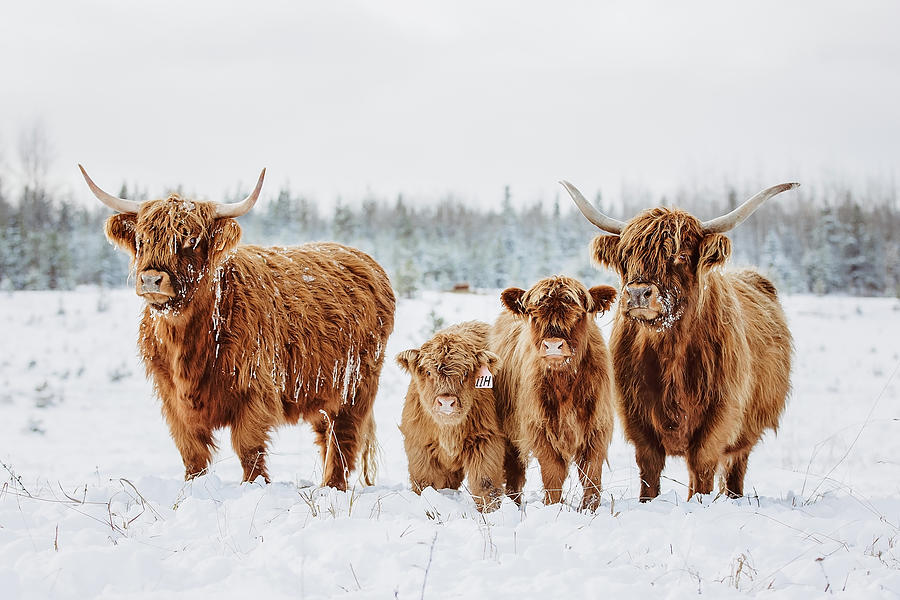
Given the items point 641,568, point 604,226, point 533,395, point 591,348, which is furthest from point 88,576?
point 604,226

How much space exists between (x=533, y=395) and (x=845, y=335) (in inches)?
652

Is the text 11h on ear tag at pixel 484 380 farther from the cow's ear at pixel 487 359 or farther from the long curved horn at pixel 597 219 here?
the long curved horn at pixel 597 219

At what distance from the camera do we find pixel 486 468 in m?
4.35

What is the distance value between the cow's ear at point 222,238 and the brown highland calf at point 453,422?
1.37 meters

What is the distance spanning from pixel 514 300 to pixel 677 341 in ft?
3.47

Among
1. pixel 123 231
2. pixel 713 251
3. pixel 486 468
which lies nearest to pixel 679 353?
pixel 713 251

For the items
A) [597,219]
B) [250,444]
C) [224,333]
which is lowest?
[250,444]

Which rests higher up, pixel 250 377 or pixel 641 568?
pixel 250 377

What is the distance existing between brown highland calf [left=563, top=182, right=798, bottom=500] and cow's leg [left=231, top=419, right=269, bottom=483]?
2.38 m

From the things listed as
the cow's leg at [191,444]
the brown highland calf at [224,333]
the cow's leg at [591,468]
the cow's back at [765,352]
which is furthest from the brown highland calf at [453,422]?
the cow's back at [765,352]

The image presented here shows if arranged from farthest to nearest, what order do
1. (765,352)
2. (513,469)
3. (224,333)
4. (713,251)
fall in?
1. (765,352)
2. (513,469)
3. (224,333)
4. (713,251)

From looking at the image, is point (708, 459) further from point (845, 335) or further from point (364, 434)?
point (845, 335)

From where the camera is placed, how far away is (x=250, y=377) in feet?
14.1

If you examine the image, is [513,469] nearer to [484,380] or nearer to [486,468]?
[486,468]
